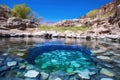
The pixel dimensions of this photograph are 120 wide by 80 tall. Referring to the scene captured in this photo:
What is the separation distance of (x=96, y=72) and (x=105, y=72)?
25 cm

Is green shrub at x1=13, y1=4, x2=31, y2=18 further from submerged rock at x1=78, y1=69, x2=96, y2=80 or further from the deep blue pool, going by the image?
submerged rock at x1=78, y1=69, x2=96, y2=80

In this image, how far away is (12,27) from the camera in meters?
15.8

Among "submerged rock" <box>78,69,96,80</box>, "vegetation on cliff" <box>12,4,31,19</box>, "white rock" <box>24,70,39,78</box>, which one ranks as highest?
"vegetation on cliff" <box>12,4,31,19</box>

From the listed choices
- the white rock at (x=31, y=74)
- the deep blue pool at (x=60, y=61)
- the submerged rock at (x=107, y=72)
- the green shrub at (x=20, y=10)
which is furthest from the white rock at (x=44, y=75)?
the green shrub at (x=20, y=10)

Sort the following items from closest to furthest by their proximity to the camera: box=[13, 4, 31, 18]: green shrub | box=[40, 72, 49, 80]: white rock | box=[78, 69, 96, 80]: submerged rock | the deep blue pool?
box=[40, 72, 49, 80]: white rock → box=[78, 69, 96, 80]: submerged rock → the deep blue pool → box=[13, 4, 31, 18]: green shrub

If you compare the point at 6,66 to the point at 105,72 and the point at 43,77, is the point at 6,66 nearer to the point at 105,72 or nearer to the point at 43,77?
the point at 43,77

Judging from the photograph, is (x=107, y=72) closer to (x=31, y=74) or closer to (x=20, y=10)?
(x=31, y=74)

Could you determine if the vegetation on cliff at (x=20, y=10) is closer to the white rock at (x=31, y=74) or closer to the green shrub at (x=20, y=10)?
the green shrub at (x=20, y=10)

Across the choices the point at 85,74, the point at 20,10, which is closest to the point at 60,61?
the point at 85,74

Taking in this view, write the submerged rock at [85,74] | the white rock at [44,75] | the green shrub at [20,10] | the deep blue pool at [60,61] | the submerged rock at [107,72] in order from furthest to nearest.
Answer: the green shrub at [20,10] < the deep blue pool at [60,61] < the submerged rock at [107,72] < the submerged rock at [85,74] < the white rock at [44,75]

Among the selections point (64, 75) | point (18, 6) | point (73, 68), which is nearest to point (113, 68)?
point (73, 68)

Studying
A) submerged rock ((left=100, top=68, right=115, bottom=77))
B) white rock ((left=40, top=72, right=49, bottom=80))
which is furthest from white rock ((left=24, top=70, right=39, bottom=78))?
submerged rock ((left=100, top=68, right=115, bottom=77))

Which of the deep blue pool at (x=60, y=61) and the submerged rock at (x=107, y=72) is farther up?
the deep blue pool at (x=60, y=61)

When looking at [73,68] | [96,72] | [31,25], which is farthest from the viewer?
[31,25]
